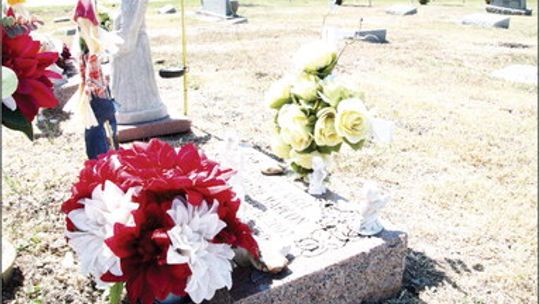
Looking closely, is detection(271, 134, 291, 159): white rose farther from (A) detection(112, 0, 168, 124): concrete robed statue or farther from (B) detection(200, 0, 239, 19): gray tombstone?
(B) detection(200, 0, 239, 19): gray tombstone

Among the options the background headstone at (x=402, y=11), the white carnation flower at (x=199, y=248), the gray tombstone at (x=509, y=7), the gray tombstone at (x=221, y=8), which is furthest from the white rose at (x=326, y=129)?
the gray tombstone at (x=509, y=7)

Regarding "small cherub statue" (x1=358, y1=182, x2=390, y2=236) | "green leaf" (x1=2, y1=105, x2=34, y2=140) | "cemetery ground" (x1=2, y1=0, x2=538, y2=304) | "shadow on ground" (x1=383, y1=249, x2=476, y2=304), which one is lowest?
"shadow on ground" (x1=383, y1=249, x2=476, y2=304)

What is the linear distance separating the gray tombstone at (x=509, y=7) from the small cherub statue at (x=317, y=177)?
1735cm

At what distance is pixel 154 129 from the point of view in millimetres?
5586

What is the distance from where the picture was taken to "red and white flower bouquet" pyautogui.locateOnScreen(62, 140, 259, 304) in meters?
1.88

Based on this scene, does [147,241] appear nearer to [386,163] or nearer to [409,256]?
[409,256]

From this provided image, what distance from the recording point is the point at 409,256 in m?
3.60

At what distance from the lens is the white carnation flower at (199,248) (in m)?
1.86

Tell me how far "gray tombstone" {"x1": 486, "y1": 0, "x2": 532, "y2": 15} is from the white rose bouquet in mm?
17149

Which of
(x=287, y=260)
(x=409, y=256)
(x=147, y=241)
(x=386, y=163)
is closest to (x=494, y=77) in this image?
(x=386, y=163)

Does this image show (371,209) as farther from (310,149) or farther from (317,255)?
(310,149)

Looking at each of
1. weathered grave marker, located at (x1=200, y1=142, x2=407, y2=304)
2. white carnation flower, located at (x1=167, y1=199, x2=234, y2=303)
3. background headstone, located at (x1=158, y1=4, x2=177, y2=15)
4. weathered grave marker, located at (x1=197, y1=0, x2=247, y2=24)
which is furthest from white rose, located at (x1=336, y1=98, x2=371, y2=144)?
background headstone, located at (x1=158, y1=4, x2=177, y2=15)

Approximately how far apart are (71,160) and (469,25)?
43.7ft

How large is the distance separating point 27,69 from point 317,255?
1.67m
